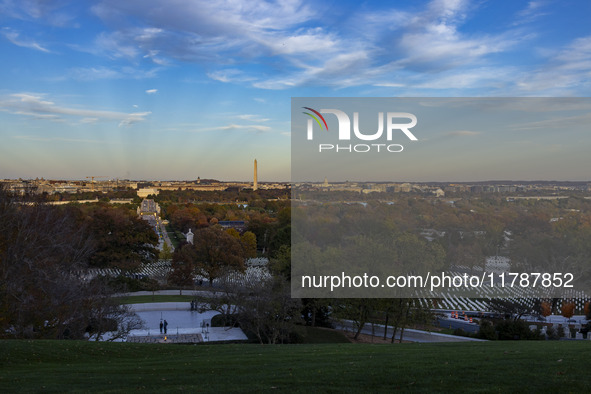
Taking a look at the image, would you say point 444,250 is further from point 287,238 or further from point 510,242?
point 287,238

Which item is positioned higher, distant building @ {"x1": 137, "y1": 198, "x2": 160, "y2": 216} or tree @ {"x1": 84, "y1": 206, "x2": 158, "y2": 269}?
tree @ {"x1": 84, "y1": 206, "x2": 158, "y2": 269}

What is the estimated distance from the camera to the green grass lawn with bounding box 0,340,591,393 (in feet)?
21.1

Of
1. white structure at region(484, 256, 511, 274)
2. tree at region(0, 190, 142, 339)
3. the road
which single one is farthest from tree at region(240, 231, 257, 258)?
tree at region(0, 190, 142, 339)

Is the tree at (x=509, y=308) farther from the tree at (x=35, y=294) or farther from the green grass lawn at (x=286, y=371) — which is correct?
the tree at (x=35, y=294)

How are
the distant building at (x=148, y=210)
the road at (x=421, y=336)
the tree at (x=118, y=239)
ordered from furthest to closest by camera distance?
the distant building at (x=148, y=210) → the tree at (x=118, y=239) → the road at (x=421, y=336)

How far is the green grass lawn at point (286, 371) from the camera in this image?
21.1 ft

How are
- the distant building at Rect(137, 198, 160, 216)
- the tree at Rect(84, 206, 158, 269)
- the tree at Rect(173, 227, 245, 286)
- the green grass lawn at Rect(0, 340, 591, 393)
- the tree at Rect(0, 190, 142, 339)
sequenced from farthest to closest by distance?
the distant building at Rect(137, 198, 160, 216)
the tree at Rect(84, 206, 158, 269)
the tree at Rect(173, 227, 245, 286)
the tree at Rect(0, 190, 142, 339)
the green grass lawn at Rect(0, 340, 591, 393)

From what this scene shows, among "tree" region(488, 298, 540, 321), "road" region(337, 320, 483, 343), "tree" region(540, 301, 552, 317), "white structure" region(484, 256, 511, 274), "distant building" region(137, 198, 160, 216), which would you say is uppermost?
"white structure" region(484, 256, 511, 274)

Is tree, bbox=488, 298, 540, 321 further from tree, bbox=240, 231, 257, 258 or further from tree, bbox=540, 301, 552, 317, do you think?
tree, bbox=240, 231, 257, 258

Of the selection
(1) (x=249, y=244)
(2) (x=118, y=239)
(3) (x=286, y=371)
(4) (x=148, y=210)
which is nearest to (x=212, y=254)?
(2) (x=118, y=239)

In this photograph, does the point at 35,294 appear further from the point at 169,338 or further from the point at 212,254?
the point at 212,254

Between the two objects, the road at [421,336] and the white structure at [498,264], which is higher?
the white structure at [498,264]

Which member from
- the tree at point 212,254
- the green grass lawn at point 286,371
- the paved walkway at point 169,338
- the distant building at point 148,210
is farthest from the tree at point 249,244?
the distant building at point 148,210

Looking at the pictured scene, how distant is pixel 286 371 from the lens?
7.84m
